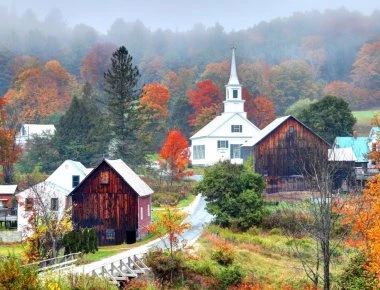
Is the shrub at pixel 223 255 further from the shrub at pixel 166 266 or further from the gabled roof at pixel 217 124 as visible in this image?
the gabled roof at pixel 217 124

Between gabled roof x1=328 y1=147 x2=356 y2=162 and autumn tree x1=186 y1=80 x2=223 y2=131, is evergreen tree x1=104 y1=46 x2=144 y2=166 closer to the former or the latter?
gabled roof x1=328 y1=147 x2=356 y2=162

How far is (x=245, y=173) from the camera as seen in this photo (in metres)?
49.3

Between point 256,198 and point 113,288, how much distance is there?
1971cm

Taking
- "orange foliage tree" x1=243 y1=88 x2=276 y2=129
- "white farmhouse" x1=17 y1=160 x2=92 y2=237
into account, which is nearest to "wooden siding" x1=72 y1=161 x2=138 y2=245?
"white farmhouse" x1=17 y1=160 x2=92 y2=237

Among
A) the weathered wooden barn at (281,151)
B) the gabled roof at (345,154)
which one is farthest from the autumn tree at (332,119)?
the weathered wooden barn at (281,151)

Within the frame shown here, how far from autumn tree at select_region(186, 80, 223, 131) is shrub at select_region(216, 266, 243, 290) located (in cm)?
6043

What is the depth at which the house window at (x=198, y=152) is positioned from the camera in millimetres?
84312

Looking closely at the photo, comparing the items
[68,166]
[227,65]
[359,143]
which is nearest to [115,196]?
[68,166]

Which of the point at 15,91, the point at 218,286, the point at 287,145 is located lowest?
the point at 218,286

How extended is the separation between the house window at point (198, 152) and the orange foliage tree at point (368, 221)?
4354 centimetres

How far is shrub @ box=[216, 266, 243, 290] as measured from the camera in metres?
35.0

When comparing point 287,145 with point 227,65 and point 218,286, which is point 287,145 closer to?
point 218,286

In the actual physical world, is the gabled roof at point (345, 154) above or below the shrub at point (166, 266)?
above

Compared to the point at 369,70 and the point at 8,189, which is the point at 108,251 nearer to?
the point at 8,189
